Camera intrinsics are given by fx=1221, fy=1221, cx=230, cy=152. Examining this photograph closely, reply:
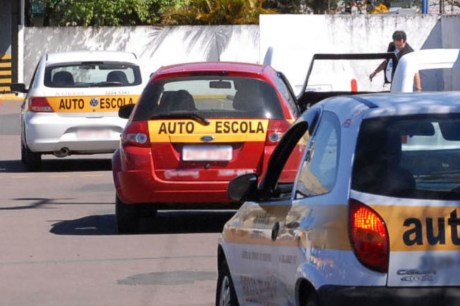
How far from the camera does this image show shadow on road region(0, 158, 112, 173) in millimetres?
18969

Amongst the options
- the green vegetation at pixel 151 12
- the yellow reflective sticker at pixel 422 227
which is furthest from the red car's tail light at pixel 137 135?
the green vegetation at pixel 151 12

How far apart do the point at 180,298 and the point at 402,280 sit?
4.16m

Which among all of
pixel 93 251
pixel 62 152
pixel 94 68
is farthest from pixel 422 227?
pixel 94 68

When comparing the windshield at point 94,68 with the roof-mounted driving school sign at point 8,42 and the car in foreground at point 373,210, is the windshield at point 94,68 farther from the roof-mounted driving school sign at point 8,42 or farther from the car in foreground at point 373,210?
the roof-mounted driving school sign at point 8,42

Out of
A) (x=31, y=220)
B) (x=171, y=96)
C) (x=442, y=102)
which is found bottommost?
(x=31, y=220)

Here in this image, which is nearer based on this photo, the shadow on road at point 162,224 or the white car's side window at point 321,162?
the white car's side window at point 321,162

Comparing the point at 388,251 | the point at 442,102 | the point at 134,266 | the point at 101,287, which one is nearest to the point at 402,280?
the point at 388,251

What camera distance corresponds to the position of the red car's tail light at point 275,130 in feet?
38.5

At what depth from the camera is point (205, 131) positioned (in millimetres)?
11727

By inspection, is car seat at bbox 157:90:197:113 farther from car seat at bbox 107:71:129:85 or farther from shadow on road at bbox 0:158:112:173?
shadow on road at bbox 0:158:112:173

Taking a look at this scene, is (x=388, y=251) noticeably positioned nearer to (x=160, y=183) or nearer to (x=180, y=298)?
(x=180, y=298)

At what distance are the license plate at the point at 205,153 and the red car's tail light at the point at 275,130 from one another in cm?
41

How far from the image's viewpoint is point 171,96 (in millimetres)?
12055

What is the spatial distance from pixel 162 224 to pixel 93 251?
1846 mm
